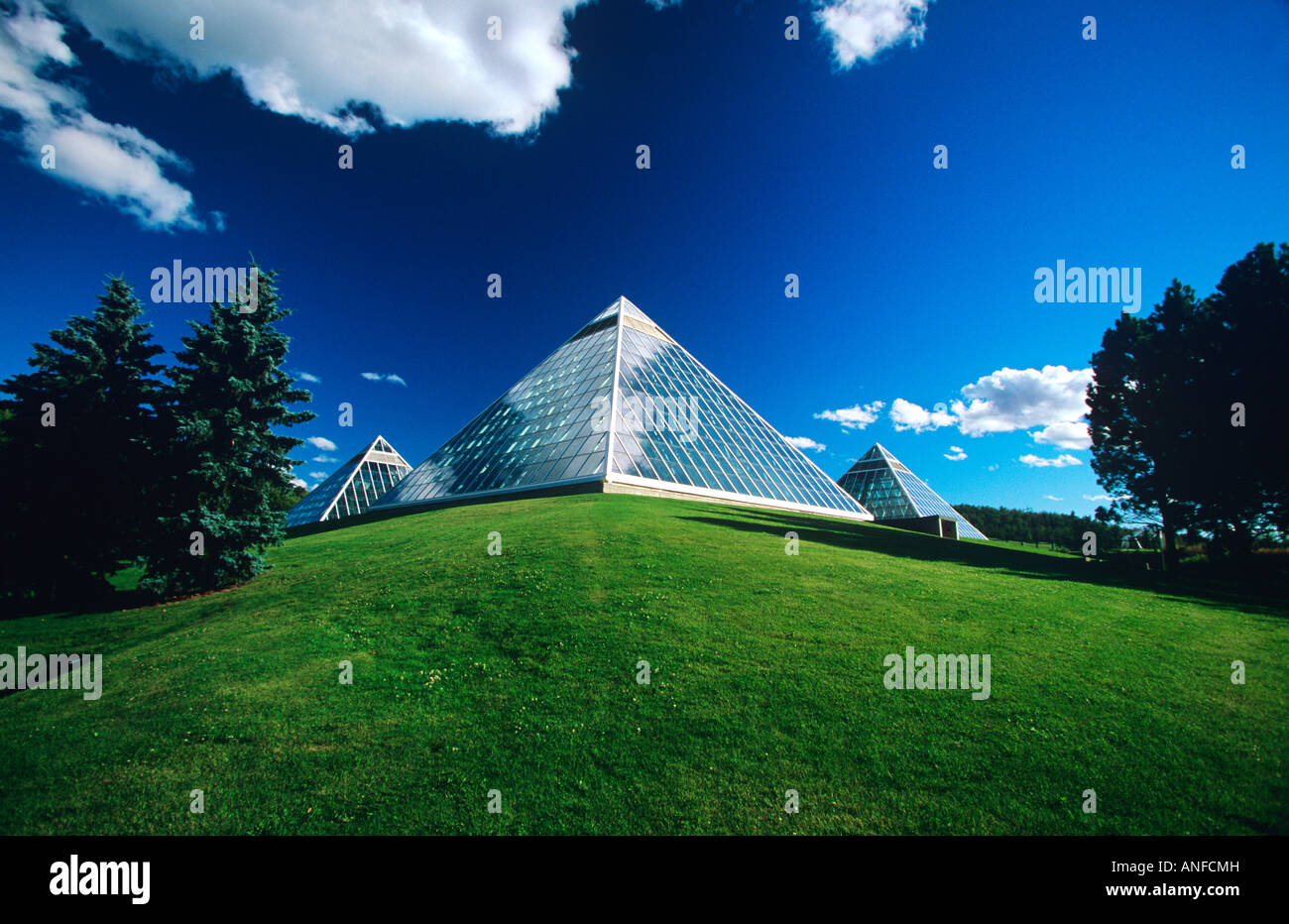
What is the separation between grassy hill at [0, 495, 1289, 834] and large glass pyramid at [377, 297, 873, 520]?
16.2 meters

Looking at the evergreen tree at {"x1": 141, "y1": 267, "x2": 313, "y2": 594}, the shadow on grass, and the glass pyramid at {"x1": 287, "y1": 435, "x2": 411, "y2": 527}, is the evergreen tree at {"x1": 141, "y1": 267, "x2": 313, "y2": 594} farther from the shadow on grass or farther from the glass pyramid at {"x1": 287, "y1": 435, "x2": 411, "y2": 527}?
the glass pyramid at {"x1": 287, "y1": 435, "x2": 411, "y2": 527}

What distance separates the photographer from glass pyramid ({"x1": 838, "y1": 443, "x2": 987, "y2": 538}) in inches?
2131

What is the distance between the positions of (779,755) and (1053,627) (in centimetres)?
832

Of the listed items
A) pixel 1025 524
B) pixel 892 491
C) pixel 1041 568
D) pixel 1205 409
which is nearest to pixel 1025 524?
pixel 1025 524

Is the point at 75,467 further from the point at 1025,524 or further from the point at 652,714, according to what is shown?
the point at 1025,524

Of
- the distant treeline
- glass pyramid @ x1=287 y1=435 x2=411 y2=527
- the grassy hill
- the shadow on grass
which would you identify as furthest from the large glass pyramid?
the distant treeline

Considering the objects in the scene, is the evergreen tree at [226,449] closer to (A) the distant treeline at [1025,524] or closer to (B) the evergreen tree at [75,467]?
(B) the evergreen tree at [75,467]

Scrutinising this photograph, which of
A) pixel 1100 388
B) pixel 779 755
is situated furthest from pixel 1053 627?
pixel 1100 388

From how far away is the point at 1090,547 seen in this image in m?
23.9

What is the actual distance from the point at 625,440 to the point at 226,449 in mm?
18560

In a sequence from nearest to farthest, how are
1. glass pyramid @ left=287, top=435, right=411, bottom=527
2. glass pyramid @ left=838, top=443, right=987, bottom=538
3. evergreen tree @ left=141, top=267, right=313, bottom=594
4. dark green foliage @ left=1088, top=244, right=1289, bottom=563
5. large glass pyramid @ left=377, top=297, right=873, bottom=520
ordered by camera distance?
evergreen tree @ left=141, top=267, right=313, bottom=594
dark green foliage @ left=1088, top=244, right=1289, bottom=563
large glass pyramid @ left=377, top=297, right=873, bottom=520
glass pyramid @ left=287, top=435, right=411, bottom=527
glass pyramid @ left=838, top=443, right=987, bottom=538

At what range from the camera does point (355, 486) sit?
176 feet

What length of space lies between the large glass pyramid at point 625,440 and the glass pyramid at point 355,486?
1396 centimetres
